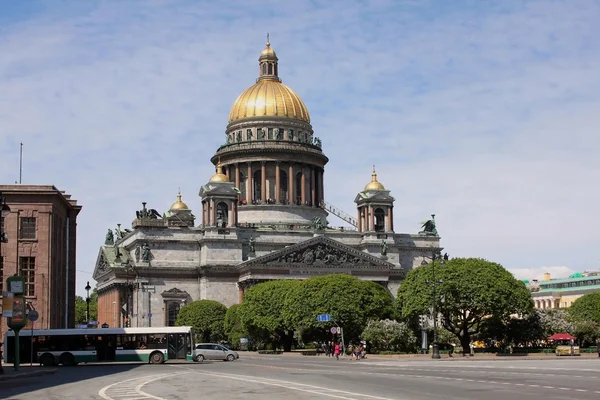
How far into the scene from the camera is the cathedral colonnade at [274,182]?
170212 mm

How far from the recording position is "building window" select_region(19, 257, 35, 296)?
270 feet

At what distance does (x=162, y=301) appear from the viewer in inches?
5960

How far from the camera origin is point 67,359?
3093 inches

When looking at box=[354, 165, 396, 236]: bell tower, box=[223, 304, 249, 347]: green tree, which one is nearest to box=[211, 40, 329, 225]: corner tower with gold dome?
box=[354, 165, 396, 236]: bell tower

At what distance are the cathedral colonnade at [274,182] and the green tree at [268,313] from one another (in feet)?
134

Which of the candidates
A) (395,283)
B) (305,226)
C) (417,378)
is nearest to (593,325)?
(395,283)

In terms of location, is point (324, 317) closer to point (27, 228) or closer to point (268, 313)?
point (268, 313)

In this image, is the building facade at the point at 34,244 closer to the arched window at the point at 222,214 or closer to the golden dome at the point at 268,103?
the arched window at the point at 222,214

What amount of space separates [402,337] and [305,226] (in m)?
63.5

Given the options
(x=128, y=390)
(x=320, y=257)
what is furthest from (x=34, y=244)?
(x=320, y=257)

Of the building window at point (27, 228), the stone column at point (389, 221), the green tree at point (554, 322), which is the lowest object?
the green tree at point (554, 322)

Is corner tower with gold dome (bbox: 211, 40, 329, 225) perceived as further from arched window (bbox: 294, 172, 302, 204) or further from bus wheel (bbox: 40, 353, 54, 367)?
bus wheel (bbox: 40, 353, 54, 367)

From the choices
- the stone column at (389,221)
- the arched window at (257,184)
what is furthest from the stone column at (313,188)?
the stone column at (389,221)

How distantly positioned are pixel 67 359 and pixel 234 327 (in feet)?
186
